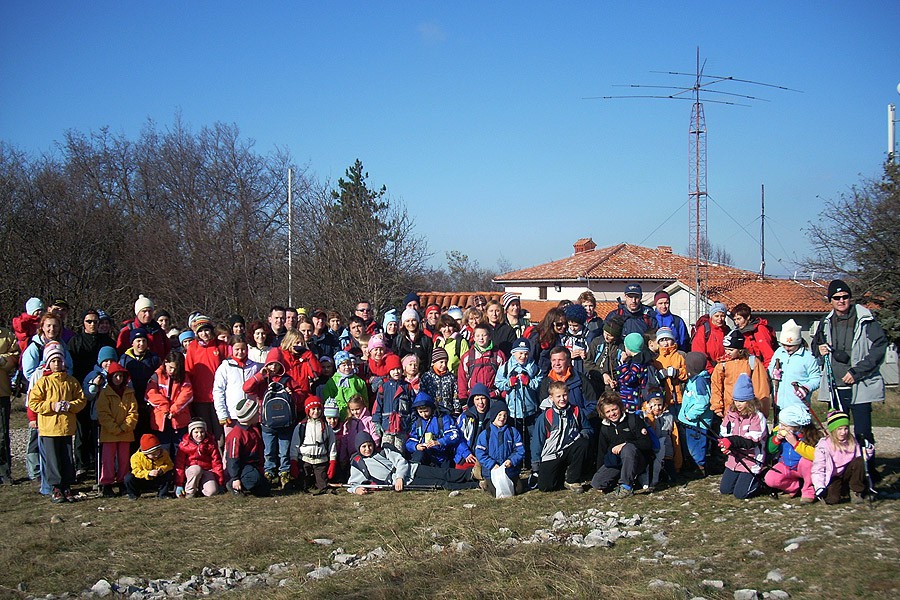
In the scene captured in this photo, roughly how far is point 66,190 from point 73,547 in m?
22.3

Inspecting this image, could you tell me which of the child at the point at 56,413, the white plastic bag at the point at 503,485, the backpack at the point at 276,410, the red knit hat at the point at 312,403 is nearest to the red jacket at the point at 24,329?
the child at the point at 56,413

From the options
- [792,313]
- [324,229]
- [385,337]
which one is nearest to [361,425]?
[385,337]

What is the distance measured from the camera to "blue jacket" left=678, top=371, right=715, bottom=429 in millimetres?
8156

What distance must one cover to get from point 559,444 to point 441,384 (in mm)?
1675

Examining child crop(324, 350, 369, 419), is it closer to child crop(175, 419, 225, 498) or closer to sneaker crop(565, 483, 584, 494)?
child crop(175, 419, 225, 498)

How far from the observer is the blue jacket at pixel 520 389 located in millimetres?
8391

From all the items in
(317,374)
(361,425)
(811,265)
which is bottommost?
(361,425)

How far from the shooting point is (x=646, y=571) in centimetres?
514

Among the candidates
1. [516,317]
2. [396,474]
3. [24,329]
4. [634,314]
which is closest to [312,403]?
[396,474]

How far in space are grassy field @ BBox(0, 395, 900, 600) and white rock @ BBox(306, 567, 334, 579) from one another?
11 centimetres

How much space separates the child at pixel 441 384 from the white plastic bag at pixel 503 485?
A: 1153mm

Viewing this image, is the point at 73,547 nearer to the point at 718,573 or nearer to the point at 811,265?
the point at 718,573

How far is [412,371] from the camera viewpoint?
8.76 metres

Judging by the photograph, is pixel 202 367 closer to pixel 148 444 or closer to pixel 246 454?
pixel 148 444
